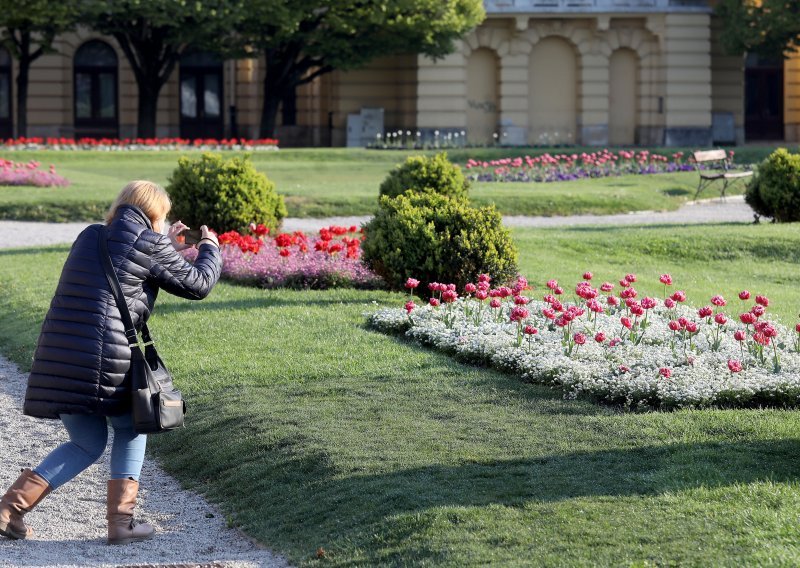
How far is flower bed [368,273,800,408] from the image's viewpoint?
977cm

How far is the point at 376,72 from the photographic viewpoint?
46562 mm

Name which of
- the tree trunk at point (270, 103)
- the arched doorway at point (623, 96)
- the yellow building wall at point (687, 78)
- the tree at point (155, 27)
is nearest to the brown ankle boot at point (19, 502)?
the tree at point (155, 27)

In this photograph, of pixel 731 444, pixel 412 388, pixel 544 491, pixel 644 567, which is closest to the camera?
pixel 644 567

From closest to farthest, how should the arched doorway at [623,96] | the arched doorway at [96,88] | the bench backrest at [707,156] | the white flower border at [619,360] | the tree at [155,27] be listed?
1. the white flower border at [619,360]
2. the bench backrest at [707,156]
3. the tree at [155,27]
4. the arched doorway at [623,96]
5. the arched doorway at [96,88]

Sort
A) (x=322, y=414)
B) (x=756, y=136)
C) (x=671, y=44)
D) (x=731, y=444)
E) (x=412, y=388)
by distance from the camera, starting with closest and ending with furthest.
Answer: (x=731, y=444), (x=322, y=414), (x=412, y=388), (x=671, y=44), (x=756, y=136)

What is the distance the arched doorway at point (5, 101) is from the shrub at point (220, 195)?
29.5 metres

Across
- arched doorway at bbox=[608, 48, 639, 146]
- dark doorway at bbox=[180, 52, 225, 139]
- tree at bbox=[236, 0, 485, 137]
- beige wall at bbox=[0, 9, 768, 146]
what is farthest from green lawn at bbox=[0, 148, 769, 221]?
dark doorway at bbox=[180, 52, 225, 139]

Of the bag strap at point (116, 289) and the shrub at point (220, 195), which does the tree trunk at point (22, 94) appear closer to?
the shrub at point (220, 195)

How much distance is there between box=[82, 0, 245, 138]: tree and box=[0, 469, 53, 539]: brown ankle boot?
103 ft

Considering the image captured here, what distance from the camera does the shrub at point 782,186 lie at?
2272cm

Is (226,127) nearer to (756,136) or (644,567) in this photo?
(756,136)

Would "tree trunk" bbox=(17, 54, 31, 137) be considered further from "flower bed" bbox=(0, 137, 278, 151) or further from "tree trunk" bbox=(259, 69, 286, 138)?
"tree trunk" bbox=(259, 69, 286, 138)

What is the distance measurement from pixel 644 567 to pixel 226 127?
1682 inches

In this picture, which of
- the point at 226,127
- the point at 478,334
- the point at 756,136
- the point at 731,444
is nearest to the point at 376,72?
the point at 226,127
